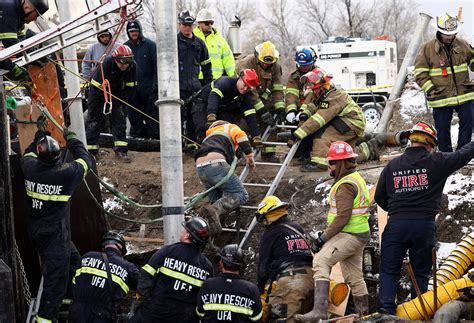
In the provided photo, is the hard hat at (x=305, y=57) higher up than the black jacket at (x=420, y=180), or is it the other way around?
the hard hat at (x=305, y=57)

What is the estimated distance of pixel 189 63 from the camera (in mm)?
13141

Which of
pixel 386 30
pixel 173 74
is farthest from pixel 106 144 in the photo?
pixel 386 30

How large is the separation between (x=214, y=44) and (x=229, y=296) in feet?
22.5

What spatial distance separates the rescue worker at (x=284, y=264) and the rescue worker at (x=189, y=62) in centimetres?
426

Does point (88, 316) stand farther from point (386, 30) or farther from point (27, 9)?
point (386, 30)

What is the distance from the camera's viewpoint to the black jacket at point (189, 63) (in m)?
13.1

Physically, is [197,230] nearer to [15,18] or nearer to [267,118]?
[15,18]

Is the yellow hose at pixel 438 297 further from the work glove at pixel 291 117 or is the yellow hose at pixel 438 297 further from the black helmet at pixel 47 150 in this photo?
the work glove at pixel 291 117

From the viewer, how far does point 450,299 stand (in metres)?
8.33

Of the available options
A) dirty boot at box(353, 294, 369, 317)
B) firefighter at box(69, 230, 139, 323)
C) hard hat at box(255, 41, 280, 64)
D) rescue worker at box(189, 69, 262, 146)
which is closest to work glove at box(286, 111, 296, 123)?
rescue worker at box(189, 69, 262, 146)

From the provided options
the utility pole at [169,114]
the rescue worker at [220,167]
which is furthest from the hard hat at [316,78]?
the utility pole at [169,114]

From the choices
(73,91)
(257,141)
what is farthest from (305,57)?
(73,91)

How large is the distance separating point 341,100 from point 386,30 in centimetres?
4051

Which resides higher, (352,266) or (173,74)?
(173,74)
